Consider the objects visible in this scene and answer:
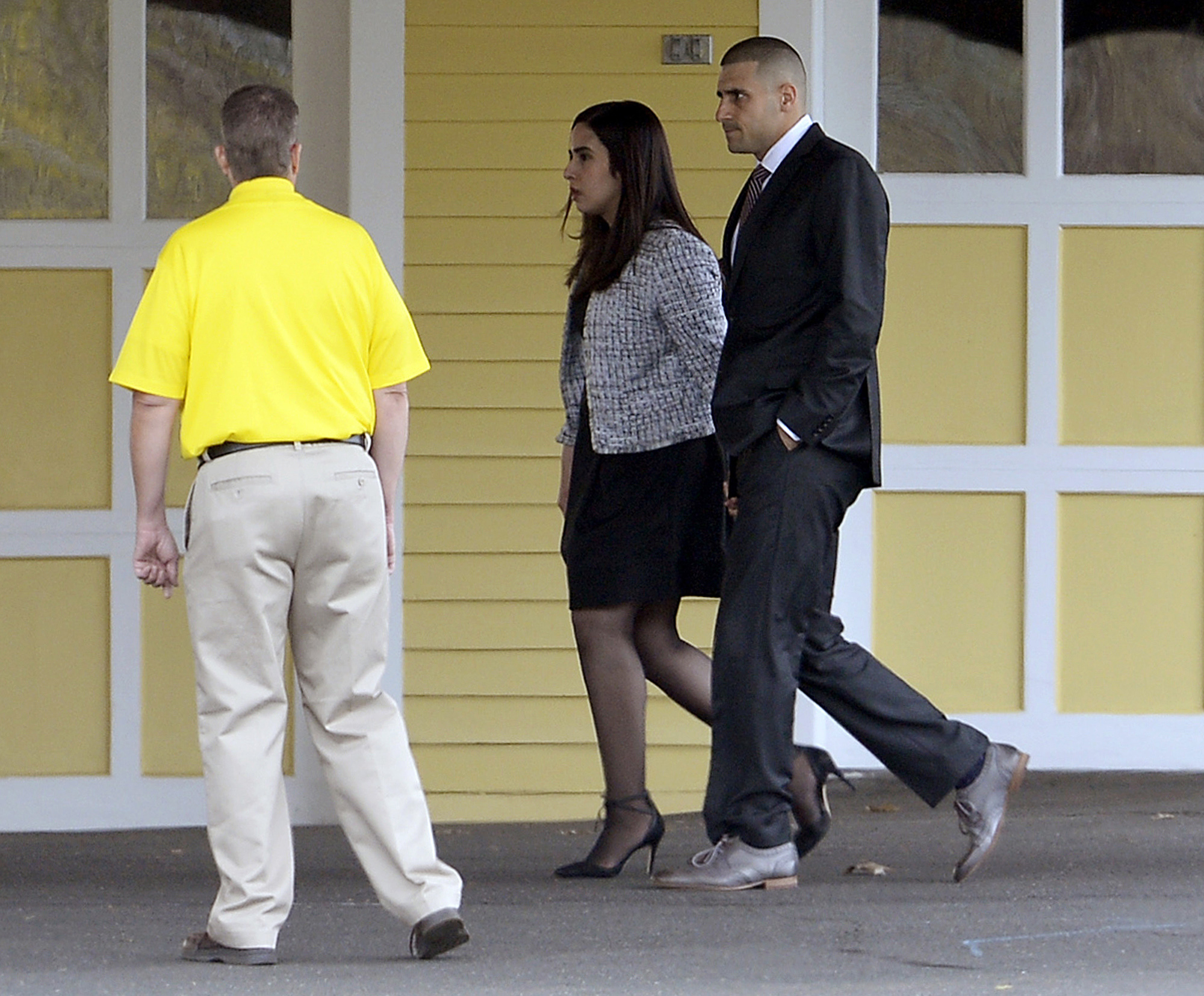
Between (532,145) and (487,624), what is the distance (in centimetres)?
141

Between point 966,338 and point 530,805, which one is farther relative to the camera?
point 966,338

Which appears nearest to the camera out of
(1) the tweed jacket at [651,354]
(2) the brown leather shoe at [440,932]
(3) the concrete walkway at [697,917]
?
(3) the concrete walkway at [697,917]

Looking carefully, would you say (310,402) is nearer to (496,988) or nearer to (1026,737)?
(496,988)

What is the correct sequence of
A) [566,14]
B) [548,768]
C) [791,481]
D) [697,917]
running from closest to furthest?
1. [697,917]
2. [791,481]
3. [566,14]
4. [548,768]

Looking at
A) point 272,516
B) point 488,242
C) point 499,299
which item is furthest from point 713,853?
point 488,242

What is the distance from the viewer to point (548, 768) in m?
6.10

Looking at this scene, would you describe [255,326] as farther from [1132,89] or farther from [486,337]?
[1132,89]

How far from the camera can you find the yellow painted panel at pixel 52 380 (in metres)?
6.08

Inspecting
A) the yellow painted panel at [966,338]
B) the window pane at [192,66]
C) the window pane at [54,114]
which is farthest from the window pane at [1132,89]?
the window pane at [54,114]

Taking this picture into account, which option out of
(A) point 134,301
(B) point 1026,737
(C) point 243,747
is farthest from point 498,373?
(C) point 243,747

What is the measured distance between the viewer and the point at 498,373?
237 inches

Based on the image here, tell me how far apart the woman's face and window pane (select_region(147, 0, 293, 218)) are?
1542 mm

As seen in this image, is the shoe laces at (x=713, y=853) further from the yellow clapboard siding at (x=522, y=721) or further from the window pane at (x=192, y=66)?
the window pane at (x=192, y=66)

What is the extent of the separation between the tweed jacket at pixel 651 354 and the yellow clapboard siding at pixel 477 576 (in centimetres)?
124
